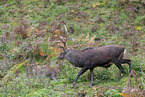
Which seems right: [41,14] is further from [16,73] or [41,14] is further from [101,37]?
[16,73]

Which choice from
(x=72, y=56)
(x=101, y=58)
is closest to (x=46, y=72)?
(x=72, y=56)

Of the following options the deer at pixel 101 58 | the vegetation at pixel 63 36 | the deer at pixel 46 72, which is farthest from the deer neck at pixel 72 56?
the deer at pixel 46 72

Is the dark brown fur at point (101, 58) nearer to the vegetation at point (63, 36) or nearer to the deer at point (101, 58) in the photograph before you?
the deer at point (101, 58)

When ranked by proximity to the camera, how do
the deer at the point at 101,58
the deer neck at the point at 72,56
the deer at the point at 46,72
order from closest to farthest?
the deer at the point at 101,58 → the deer neck at the point at 72,56 → the deer at the point at 46,72

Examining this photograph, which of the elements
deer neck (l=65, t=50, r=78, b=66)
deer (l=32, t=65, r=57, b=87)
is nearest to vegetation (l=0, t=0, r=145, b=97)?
deer (l=32, t=65, r=57, b=87)

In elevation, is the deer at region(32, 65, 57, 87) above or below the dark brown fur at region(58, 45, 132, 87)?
below

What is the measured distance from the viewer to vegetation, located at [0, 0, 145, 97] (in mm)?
7242

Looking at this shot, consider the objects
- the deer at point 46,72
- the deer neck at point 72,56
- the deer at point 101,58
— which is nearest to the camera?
the deer at point 101,58

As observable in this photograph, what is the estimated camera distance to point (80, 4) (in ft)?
50.7

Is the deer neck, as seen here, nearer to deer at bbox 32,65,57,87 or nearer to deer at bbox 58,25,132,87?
deer at bbox 58,25,132,87

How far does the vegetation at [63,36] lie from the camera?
7242mm

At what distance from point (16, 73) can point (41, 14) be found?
7015mm

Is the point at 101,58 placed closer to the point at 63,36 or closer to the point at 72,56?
the point at 72,56

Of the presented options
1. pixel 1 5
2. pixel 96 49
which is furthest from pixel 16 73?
pixel 1 5
